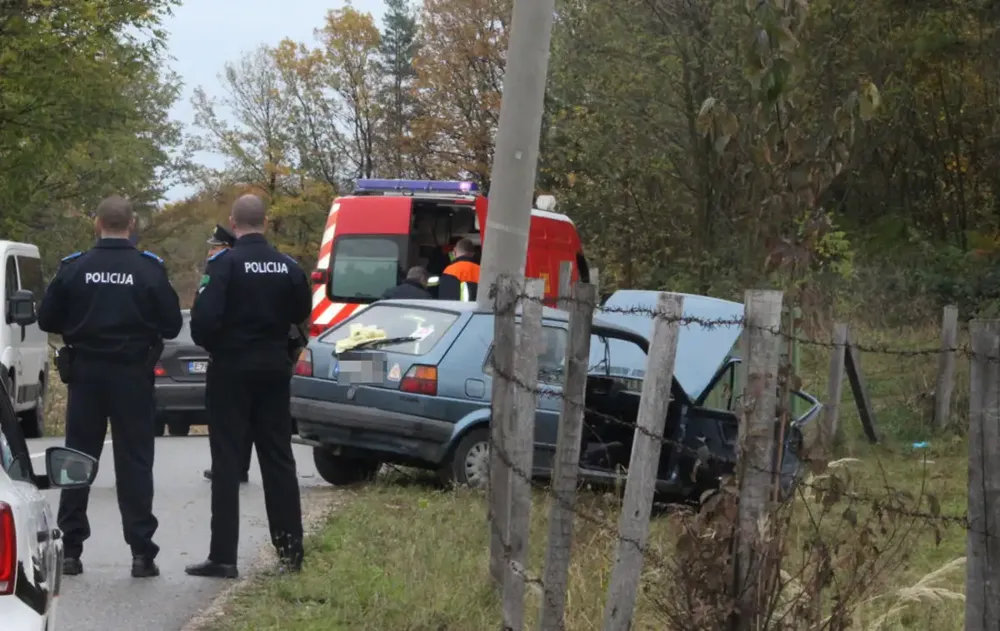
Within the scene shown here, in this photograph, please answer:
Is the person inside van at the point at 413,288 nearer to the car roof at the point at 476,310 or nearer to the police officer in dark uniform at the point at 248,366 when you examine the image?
the car roof at the point at 476,310

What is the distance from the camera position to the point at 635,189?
28.9m

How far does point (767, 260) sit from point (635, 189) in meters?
23.7

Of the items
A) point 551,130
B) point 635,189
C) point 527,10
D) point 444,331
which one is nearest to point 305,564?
point 444,331

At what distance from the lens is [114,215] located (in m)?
7.52

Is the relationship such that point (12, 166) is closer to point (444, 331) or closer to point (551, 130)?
point (551, 130)

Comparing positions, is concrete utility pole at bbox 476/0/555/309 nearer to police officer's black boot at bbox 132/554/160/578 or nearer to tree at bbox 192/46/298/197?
police officer's black boot at bbox 132/554/160/578

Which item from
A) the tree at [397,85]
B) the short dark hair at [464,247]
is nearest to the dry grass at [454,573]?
the short dark hair at [464,247]

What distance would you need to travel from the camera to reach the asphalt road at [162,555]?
6.87 metres

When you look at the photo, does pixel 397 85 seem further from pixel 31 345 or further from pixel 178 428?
pixel 31 345

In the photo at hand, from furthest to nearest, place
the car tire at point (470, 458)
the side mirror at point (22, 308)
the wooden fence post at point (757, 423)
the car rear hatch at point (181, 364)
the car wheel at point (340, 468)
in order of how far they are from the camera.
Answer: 1. the car rear hatch at point (181, 364)
2. the side mirror at point (22, 308)
3. the car wheel at point (340, 468)
4. the car tire at point (470, 458)
5. the wooden fence post at point (757, 423)

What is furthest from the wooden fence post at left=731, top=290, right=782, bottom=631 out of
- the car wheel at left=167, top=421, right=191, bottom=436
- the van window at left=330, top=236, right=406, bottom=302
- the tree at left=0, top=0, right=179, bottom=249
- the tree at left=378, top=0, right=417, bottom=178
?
the tree at left=378, top=0, right=417, bottom=178

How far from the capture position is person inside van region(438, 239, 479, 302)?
14625 millimetres

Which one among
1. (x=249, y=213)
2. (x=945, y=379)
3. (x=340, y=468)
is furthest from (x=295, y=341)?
(x=945, y=379)

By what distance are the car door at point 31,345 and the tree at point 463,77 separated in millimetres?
30211
